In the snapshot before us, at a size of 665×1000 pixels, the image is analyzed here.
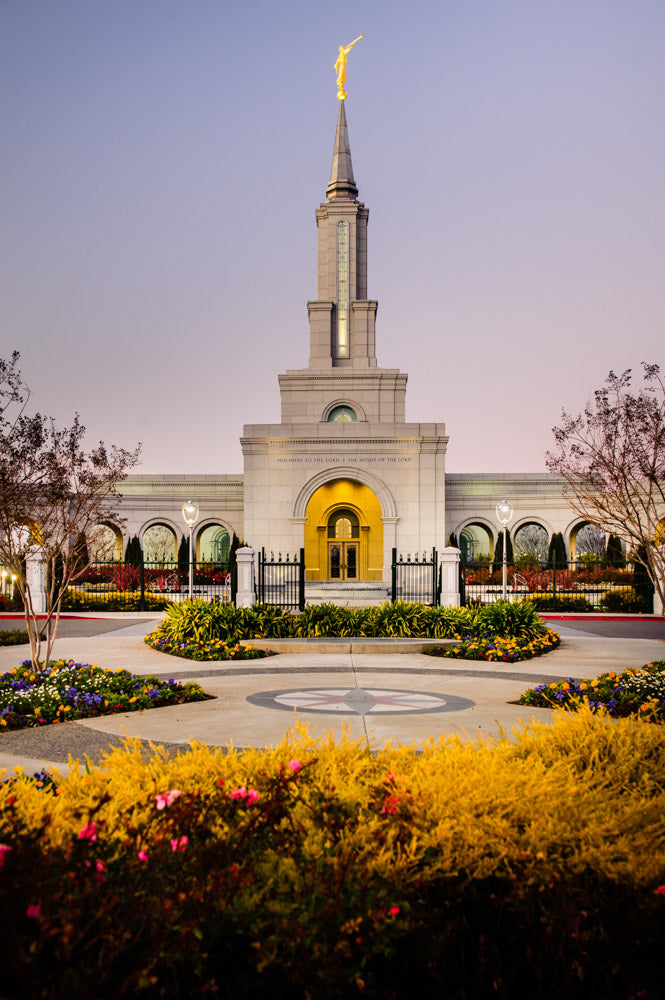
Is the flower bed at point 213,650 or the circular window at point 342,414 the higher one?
the circular window at point 342,414

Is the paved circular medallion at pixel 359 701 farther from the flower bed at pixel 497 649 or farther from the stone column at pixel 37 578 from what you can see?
the stone column at pixel 37 578

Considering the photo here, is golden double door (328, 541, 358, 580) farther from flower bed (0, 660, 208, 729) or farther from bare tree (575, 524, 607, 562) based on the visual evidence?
flower bed (0, 660, 208, 729)

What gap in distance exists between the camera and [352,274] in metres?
38.7

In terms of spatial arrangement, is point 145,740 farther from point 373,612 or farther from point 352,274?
point 352,274

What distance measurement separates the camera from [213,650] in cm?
1284

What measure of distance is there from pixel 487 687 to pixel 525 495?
32842mm

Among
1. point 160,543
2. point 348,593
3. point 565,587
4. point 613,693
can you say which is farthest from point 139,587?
point 613,693

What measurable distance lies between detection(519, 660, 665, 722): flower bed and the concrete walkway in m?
0.28

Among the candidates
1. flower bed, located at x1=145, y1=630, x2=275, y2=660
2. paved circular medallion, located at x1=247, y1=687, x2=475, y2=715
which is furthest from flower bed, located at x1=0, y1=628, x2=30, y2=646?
paved circular medallion, located at x1=247, y1=687, x2=475, y2=715

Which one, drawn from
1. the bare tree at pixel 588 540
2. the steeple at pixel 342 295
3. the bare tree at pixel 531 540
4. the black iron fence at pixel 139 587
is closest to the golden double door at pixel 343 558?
the black iron fence at pixel 139 587

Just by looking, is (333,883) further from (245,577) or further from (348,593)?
(348,593)

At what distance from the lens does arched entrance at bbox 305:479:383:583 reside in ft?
118

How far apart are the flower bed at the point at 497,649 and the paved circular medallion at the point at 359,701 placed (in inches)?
144

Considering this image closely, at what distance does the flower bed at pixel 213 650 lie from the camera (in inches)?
504
